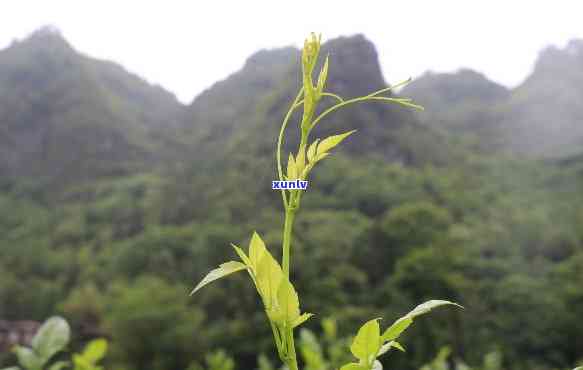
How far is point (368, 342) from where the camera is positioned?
34 cm

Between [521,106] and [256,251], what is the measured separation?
36385 mm

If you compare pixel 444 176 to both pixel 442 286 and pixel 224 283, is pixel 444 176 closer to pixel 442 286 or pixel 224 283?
pixel 442 286

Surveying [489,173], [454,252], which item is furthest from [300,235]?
[489,173]

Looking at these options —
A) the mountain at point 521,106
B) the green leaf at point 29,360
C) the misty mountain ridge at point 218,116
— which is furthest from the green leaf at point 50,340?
the mountain at point 521,106

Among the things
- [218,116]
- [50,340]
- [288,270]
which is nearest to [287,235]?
[288,270]

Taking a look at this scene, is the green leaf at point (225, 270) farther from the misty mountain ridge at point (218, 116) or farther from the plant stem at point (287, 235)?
the misty mountain ridge at point (218, 116)

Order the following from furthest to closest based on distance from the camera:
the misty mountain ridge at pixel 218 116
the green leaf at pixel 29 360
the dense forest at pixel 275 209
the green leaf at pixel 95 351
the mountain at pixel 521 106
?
the mountain at pixel 521 106 < the misty mountain ridge at pixel 218 116 < the dense forest at pixel 275 209 < the green leaf at pixel 95 351 < the green leaf at pixel 29 360

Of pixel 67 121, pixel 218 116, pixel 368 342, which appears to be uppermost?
pixel 67 121

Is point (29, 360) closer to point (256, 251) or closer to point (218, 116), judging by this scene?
point (256, 251)

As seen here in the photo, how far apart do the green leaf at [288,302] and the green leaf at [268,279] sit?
10 millimetres

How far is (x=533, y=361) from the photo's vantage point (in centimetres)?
1144

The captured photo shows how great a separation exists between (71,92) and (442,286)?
29.7 meters

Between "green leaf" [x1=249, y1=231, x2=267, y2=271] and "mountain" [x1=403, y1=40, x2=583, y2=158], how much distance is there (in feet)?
95.3

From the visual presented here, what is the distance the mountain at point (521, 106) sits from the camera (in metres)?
29.9
